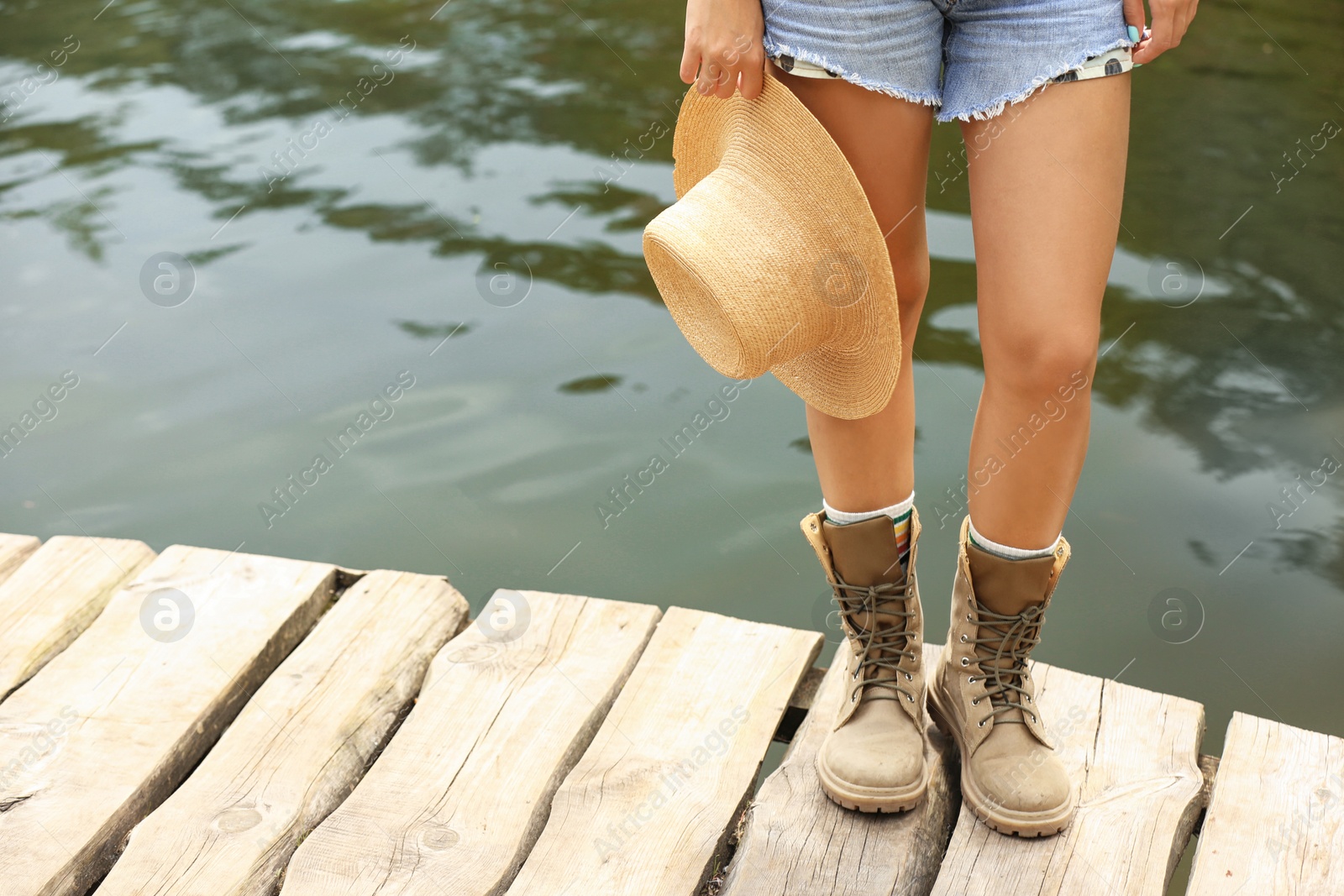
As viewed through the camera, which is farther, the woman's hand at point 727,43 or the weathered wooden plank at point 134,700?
the weathered wooden plank at point 134,700

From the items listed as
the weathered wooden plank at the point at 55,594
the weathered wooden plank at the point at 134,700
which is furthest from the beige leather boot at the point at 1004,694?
the weathered wooden plank at the point at 55,594

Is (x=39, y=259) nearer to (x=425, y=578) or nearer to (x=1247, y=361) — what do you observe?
(x=425, y=578)

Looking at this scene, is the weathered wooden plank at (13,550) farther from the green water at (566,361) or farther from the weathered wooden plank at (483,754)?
the weathered wooden plank at (483,754)

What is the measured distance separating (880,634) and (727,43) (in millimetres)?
789

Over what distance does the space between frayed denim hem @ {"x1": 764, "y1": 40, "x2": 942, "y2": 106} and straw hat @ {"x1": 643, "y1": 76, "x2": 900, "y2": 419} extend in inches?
1.3

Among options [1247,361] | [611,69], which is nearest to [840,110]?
[1247,361]

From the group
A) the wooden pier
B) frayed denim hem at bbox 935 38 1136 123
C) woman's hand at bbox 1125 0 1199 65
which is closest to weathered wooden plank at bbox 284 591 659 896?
the wooden pier

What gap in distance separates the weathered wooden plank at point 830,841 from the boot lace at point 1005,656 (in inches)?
6.4

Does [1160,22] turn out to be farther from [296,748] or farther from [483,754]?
[296,748]

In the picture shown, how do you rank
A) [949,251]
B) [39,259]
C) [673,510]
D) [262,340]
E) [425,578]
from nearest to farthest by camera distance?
[425,578]
[673,510]
[262,340]
[949,251]
[39,259]

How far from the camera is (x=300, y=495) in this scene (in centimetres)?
265

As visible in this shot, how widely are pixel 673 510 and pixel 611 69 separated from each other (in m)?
3.08

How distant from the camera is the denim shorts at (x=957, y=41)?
117 cm

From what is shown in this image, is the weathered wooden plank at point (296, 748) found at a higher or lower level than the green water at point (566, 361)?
higher
